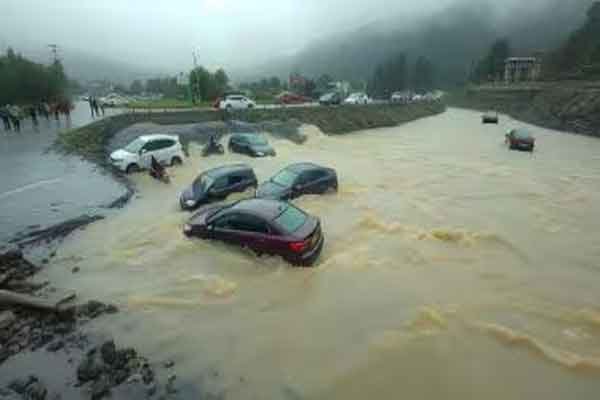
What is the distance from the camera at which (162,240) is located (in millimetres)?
13570

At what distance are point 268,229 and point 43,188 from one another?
40.8 feet

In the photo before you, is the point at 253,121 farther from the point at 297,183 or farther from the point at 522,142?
the point at 297,183

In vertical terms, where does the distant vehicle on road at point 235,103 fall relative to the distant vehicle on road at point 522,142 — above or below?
above

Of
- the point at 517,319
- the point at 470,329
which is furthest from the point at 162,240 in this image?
the point at 517,319

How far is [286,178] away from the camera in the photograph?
17.3 meters

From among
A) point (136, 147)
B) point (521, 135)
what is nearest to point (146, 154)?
point (136, 147)

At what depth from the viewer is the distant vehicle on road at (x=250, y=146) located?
27.1 m

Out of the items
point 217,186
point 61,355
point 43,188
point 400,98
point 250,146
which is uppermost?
point 400,98

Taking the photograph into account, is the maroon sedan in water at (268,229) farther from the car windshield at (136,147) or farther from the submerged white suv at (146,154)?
the car windshield at (136,147)

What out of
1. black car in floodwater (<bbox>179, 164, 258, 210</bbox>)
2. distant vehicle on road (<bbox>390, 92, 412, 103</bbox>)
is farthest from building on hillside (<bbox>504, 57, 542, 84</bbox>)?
black car in floodwater (<bbox>179, 164, 258, 210</bbox>)

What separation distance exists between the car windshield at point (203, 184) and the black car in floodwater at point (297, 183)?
1.81m

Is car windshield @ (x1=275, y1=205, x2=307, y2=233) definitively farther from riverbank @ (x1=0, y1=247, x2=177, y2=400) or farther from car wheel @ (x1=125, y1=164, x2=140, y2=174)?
car wheel @ (x1=125, y1=164, x2=140, y2=174)

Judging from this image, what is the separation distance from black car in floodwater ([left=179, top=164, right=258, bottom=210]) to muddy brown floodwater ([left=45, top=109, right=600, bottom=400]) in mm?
899

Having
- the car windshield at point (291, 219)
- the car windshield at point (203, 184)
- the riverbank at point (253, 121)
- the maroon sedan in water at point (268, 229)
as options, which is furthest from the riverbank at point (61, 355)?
the riverbank at point (253, 121)
